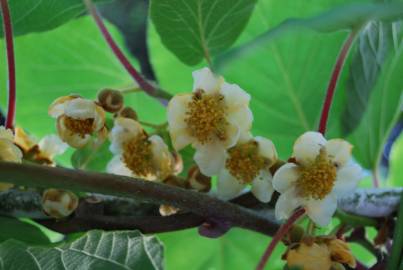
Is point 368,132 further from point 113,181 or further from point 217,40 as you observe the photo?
point 113,181

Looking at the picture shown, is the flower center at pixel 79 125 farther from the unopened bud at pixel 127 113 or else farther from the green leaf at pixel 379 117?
the green leaf at pixel 379 117

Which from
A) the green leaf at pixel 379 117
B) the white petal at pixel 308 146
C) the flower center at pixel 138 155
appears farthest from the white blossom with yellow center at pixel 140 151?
the green leaf at pixel 379 117

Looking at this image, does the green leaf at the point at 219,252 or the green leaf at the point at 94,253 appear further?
the green leaf at the point at 219,252

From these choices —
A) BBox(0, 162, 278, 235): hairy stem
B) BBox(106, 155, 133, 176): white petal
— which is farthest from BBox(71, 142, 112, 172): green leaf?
BBox(0, 162, 278, 235): hairy stem

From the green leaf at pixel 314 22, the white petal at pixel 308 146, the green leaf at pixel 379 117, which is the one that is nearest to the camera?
the green leaf at pixel 314 22

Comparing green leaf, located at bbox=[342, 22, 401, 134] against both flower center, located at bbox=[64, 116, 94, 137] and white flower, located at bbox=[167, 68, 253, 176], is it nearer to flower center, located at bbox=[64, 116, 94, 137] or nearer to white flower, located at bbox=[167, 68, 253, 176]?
white flower, located at bbox=[167, 68, 253, 176]

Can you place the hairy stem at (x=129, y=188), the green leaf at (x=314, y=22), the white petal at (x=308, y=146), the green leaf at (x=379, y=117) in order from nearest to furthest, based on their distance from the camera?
the green leaf at (x=314, y=22) → the hairy stem at (x=129, y=188) → the white petal at (x=308, y=146) → the green leaf at (x=379, y=117)

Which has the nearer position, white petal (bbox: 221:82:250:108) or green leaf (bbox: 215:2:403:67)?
green leaf (bbox: 215:2:403:67)

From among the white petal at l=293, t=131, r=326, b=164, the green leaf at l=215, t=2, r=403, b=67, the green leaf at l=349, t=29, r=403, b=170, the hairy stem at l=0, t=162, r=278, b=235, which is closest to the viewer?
the green leaf at l=215, t=2, r=403, b=67

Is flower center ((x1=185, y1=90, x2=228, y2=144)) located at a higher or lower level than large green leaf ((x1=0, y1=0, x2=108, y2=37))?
lower
